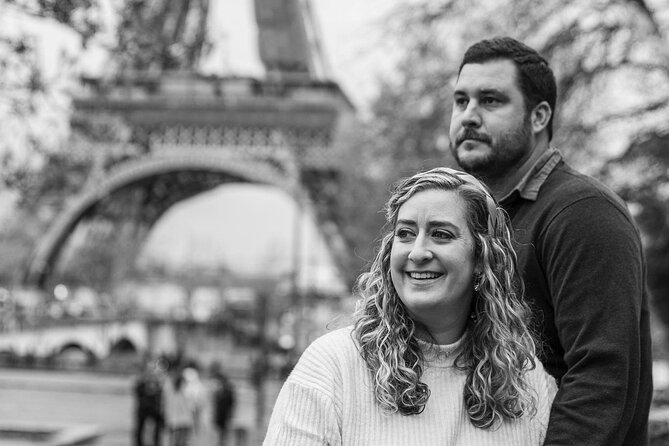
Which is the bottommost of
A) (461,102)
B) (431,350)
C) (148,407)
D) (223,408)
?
(223,408)

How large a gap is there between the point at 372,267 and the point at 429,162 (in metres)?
0.60

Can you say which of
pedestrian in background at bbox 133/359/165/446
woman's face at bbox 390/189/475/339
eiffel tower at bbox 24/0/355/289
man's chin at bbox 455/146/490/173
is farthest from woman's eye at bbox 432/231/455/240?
eiffel tower at bbox 24/0/355/289

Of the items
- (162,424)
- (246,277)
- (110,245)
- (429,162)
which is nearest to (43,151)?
(162,424)

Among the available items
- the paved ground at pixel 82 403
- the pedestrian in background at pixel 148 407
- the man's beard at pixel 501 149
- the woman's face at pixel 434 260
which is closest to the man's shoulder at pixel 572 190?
the man's beard at pixel 501 149

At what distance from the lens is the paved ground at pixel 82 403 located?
14.2 meters

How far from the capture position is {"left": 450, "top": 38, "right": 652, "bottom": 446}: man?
7.13 ft

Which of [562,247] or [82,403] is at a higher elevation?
[562,247]

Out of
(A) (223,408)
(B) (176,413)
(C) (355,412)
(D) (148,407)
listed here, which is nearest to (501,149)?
(C) (355,412)

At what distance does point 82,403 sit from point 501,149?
1748 cm

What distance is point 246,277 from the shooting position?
245 ft

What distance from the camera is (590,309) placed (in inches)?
87.3

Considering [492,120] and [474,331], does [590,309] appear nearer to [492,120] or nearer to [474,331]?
[474,331]

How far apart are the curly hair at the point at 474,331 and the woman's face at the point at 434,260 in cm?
3

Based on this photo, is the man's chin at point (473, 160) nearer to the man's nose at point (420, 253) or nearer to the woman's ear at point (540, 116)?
the woman's ear at point (540, 116)
